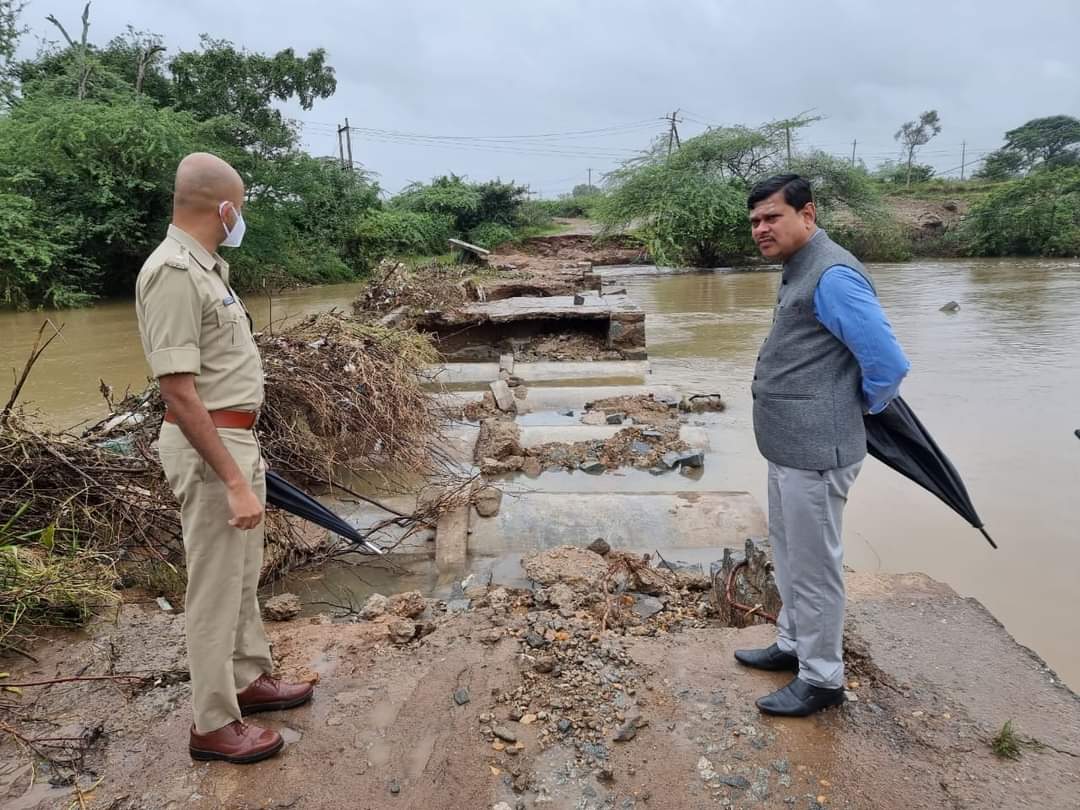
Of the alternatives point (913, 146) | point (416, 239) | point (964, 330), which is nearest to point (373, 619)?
point (964, 330)

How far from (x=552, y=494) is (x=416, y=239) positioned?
2374 cm

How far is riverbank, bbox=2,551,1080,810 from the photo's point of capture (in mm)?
1962

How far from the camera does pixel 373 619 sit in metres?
3.17

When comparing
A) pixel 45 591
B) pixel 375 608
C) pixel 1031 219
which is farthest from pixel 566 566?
pixel 1031 219

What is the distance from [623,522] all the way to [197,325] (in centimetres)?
295

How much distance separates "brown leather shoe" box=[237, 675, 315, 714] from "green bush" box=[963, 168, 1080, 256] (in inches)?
1285

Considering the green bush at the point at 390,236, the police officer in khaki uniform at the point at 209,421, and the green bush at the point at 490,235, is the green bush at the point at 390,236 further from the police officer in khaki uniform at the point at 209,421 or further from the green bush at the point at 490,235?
→ the police officer in khaki uniform at the point at 209,421

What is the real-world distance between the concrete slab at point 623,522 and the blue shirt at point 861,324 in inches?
90.4

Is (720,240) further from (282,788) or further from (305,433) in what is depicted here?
(282,788)

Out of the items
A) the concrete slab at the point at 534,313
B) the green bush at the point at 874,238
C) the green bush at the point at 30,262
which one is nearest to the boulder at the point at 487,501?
the concrete slab at the point at 534,313

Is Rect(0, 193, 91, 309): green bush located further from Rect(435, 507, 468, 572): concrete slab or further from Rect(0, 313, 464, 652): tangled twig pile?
Rect(435, 507, 468, 572): concrete slab

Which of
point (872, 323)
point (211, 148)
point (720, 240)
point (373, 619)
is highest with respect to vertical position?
point (211, 148)

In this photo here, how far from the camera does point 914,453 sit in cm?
222

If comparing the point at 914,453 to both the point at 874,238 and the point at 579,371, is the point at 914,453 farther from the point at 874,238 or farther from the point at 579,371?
the point at 874,238
